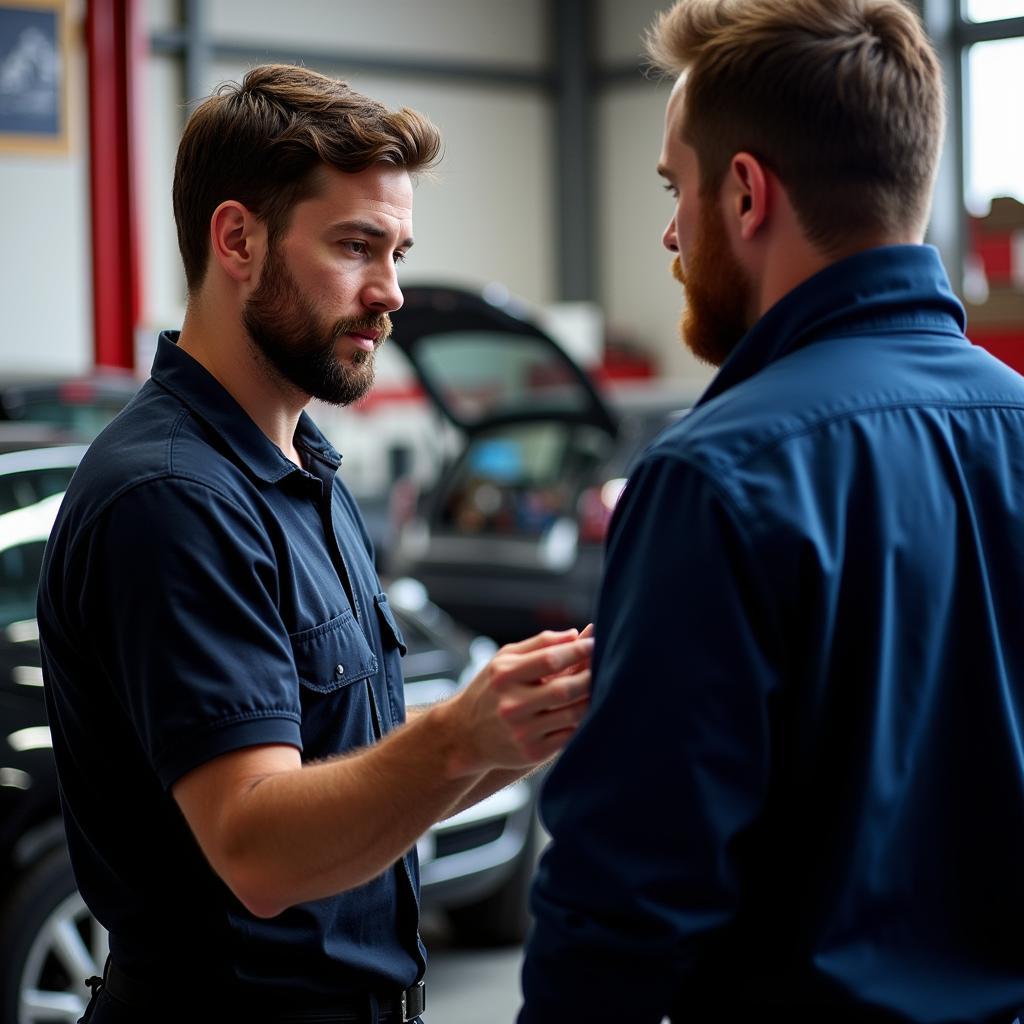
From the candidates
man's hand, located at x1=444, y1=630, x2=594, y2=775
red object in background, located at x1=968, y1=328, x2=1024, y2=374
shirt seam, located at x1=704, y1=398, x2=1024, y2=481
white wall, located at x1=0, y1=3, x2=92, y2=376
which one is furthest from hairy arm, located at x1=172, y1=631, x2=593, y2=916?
white wall, located at x1=0, y1=3, x2=92, y2=376

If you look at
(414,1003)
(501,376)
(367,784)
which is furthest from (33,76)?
(367,784)

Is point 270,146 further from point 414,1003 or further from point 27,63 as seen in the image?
point 27,63

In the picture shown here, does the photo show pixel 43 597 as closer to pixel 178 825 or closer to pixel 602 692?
pixel 178 825

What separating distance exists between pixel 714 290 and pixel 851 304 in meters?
0.13

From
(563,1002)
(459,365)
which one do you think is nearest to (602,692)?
(563,1002)

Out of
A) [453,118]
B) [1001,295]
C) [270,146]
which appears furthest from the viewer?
[453,118]

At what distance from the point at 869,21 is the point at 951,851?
2.33ft

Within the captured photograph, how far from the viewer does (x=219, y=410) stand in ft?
5.32

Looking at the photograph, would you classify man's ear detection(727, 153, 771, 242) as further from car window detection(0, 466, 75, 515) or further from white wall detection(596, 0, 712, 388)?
white wall detection(596, 0, 712, 388)

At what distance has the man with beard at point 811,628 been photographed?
1171 millimetres

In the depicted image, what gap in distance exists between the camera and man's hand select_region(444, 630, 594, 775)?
1.36 m

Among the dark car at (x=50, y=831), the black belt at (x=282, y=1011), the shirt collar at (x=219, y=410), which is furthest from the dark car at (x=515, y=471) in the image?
the black belt at (x=282, y=1011)

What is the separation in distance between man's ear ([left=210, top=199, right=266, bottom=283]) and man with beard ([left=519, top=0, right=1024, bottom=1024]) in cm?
53

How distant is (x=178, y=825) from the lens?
4.99 ft
